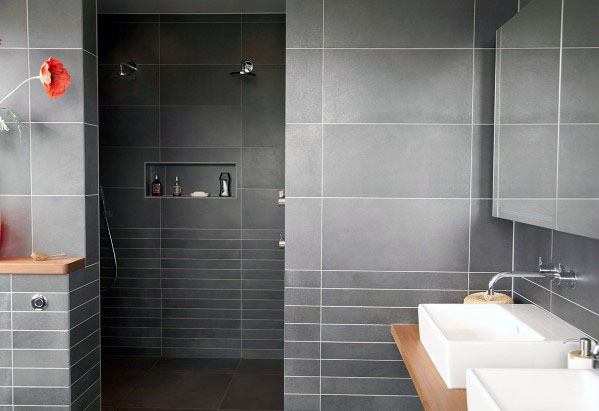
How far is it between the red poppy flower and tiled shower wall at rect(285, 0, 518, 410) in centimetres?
98

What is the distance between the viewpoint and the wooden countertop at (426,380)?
173cm

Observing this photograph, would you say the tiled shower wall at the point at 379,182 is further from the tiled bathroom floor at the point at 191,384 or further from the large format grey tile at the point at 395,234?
the tiled bathroom floor at the point at 191,384

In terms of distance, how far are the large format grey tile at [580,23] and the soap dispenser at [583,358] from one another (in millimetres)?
842

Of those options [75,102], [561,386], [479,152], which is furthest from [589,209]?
[75,102]

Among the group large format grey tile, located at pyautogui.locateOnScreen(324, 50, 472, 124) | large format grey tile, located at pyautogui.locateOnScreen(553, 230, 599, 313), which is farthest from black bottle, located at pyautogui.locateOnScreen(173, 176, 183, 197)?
large format grey tile, located at pyautogui.locateOnScreen(553, 230, 599, 313)

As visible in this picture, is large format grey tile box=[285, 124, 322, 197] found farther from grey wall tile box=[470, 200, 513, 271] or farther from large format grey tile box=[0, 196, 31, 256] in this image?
large format grey tile box=[0, 196, 31, 256]

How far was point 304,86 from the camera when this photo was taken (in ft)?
8.77

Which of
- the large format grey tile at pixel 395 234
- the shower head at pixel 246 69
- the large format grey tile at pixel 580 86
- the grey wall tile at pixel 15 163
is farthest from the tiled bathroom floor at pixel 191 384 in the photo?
the large format grey tile at pixel 580 86

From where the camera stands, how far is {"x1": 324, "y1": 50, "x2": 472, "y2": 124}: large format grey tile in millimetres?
2650

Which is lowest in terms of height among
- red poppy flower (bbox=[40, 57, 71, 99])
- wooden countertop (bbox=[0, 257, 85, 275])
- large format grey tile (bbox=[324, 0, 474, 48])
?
wooden countertop (bbox=[0, 257, 85, 275])

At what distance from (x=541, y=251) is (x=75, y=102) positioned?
218 cm

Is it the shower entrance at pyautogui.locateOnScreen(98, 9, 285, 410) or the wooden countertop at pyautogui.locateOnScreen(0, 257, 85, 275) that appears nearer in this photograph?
the wooden countertop at pyautogui.locateOnScreen(0, 257, 85, 275)

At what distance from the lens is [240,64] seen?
4.32 meters

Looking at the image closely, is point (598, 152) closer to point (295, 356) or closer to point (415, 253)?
point (415, 253)
